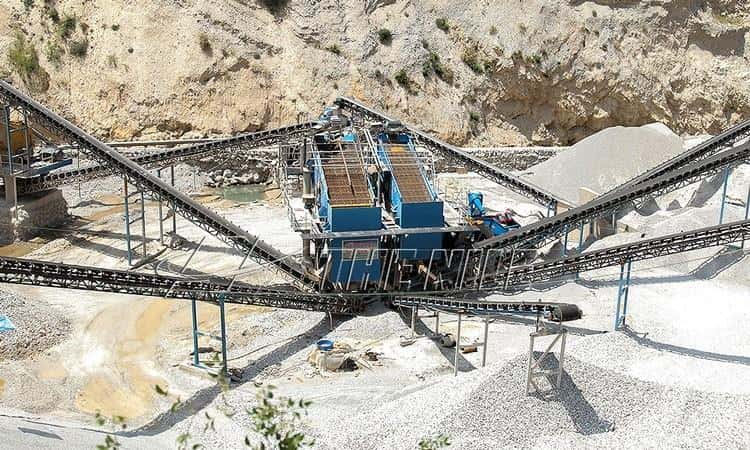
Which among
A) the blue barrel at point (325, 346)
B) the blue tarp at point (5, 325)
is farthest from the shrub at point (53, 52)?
the blue barrel at point (325, 346)

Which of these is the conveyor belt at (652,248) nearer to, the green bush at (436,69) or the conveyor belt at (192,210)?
the conveyor belt at (192,210)

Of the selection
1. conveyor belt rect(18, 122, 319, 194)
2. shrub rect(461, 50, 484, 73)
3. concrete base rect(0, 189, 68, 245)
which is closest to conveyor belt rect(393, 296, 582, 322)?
conveyor belt rect(18, 122, 319, 194)

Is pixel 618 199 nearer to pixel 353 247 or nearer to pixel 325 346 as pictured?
pixel 353 247

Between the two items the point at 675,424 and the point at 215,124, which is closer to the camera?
the point at 675,424

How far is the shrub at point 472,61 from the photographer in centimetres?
4072

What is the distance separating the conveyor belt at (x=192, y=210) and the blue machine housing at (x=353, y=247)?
1108 millimetres

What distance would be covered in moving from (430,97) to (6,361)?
26124 mm

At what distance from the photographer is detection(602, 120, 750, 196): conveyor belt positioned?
2714 cm

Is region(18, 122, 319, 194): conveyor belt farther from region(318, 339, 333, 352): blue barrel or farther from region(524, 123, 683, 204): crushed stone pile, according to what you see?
region(524, 123, 683, 204): crushed stone pile

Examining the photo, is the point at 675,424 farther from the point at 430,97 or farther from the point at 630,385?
the point at 430,97

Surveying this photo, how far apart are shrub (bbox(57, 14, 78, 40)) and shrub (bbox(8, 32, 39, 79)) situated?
1606 mm

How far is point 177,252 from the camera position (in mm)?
26766

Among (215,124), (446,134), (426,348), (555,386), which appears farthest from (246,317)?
(446,134)

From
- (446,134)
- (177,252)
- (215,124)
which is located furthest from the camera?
(446,134)
